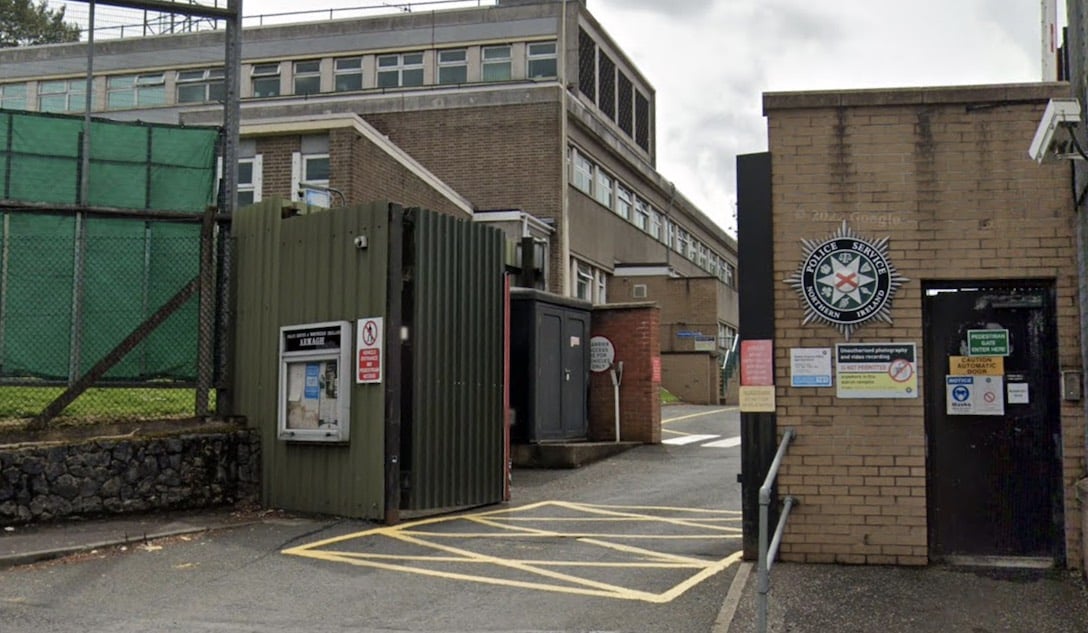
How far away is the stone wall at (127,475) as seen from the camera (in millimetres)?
10414

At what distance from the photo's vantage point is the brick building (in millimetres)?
32750

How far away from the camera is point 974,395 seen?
26.7 feet

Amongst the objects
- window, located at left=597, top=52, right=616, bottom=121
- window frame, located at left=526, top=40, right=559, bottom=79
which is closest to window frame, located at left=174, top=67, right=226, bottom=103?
window frame, located at left=526, top=40, right=559, bottom=79

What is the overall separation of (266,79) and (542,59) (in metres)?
11.3

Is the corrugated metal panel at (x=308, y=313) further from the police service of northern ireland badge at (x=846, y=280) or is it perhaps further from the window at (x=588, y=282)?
the window at (x=588, y=282)

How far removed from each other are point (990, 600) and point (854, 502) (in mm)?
1345

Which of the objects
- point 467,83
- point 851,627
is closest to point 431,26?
point 467,83

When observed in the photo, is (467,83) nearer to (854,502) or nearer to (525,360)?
(525,360)

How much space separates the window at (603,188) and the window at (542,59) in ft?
13.4

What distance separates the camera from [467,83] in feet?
123

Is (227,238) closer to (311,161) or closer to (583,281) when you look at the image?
(311,161)

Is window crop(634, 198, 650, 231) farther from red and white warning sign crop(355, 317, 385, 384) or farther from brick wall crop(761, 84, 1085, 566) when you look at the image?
brick wall crop(761, 84, 1085, 566)

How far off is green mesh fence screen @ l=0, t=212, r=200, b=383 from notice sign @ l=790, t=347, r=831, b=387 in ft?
23.9

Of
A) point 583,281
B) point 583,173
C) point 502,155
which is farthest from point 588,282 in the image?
point 502,155
